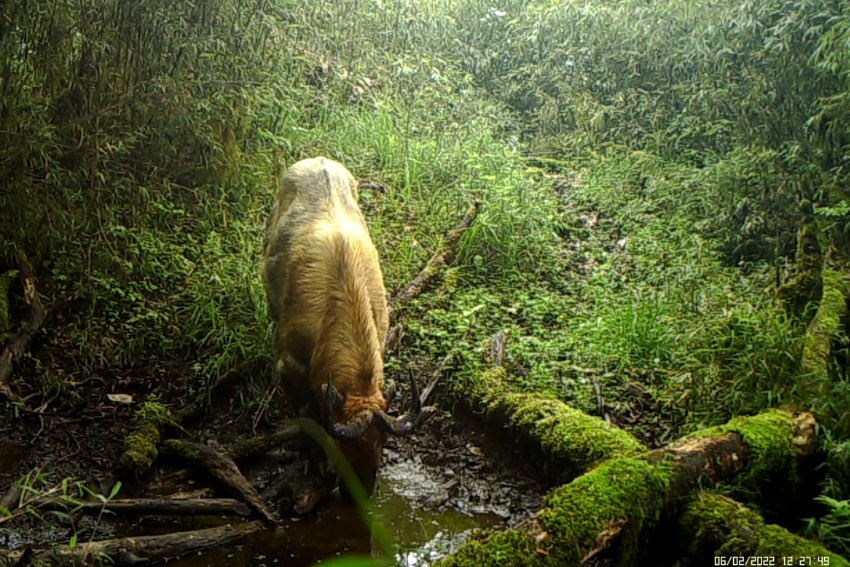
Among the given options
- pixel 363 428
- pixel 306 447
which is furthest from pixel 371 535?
pixel 306 447

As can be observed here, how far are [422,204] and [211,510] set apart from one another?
5.17 m

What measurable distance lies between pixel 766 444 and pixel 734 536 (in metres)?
0.86

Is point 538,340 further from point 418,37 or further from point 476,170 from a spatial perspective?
point 418,37

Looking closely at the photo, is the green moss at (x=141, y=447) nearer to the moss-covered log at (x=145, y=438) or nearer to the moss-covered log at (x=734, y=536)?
the moss-covered log at (x=145, y=438)

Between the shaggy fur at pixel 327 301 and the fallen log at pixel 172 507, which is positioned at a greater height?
the shaggy fur at pixel 327 301

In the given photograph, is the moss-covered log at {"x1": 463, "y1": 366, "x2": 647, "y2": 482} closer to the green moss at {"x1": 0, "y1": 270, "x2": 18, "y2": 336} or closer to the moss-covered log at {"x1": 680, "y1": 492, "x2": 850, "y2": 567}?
the moss-covered log at {"x1": 680, "y1": 492, "x2": 850, "y2": 567}

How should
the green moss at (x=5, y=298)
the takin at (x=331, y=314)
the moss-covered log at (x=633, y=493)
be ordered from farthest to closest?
the green moss at (x=5, y=298) → the takin at (x=331, y=314) → the moss-covered log at (x=633, y=493)

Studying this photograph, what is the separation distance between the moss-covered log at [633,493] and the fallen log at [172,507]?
76.1 inches

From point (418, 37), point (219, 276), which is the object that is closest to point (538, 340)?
point (219, 276)

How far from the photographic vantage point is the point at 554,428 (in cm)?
543

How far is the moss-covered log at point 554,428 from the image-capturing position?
199 inches

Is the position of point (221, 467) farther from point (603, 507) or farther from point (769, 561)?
point (769, 561)

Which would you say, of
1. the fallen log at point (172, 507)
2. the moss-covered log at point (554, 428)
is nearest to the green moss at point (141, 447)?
the fallen log at point (172, 507)

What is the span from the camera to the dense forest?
4602 mm
